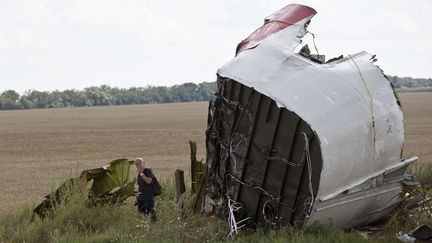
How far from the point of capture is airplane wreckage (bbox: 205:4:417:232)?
789 cm

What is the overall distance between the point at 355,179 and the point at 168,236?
229 cm

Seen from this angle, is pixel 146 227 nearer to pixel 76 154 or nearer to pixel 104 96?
pixel 76 154

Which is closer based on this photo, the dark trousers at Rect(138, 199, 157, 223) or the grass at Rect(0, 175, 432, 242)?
the grass at Rect(0, 175, 432, 242)

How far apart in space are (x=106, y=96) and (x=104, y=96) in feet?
2.21

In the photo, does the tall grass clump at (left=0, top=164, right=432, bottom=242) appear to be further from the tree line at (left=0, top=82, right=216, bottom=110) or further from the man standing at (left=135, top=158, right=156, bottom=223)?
the tree line at (left=0, top=82, right=216, bottom=110)

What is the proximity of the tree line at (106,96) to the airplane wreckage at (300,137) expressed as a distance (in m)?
101

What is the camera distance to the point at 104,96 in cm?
12169

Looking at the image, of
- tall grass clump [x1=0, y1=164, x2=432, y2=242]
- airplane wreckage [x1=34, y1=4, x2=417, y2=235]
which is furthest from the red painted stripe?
tall grass clump [x1=0, y1=164, x2=432, y2=242]

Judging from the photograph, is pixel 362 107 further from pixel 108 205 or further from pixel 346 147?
pixel 108 205

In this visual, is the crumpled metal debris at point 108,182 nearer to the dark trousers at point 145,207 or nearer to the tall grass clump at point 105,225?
the tall grass clump at point 105,225

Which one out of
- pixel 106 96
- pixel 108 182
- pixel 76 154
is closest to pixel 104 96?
pixel 106 96

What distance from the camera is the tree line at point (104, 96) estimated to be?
375 ft

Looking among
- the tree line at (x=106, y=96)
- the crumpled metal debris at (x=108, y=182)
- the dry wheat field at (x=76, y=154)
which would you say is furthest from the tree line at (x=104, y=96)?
the crumpled metal debris at (x=108, y=182)

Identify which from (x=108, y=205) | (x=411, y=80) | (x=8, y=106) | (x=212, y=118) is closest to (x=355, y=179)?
(x=212, y=118)
